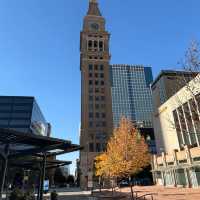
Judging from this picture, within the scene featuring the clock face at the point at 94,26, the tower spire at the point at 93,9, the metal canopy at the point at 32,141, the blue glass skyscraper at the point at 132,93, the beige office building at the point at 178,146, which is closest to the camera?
the metal canopy at the point at 32,141

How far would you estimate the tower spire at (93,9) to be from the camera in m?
111

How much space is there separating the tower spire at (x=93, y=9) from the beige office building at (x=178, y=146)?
216ft

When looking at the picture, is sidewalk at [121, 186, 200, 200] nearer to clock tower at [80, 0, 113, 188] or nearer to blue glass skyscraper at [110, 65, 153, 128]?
clock tower at [80, 0, 113, 188]

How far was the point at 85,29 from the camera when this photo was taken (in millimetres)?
105312

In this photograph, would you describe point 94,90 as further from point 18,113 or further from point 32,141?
point 32,141

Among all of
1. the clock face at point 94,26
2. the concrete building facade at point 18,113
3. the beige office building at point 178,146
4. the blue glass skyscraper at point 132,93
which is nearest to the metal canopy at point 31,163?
the beige office building at point 178,146

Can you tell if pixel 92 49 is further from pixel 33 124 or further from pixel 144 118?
pixel 144 118

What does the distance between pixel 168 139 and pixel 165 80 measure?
22.2 m

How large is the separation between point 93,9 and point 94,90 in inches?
1792

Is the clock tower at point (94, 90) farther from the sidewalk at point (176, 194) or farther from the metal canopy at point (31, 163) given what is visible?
the metal canopy at point (31, 163)

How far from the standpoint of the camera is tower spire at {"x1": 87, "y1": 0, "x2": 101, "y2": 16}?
110906mm

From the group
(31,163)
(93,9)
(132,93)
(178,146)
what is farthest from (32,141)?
(132,93)

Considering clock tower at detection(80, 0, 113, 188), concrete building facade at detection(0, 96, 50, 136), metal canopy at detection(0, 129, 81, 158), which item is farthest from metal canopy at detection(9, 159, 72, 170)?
concrete building facade at detection(0, 96, 50, 136)

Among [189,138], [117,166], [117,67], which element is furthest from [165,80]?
[117,67]
